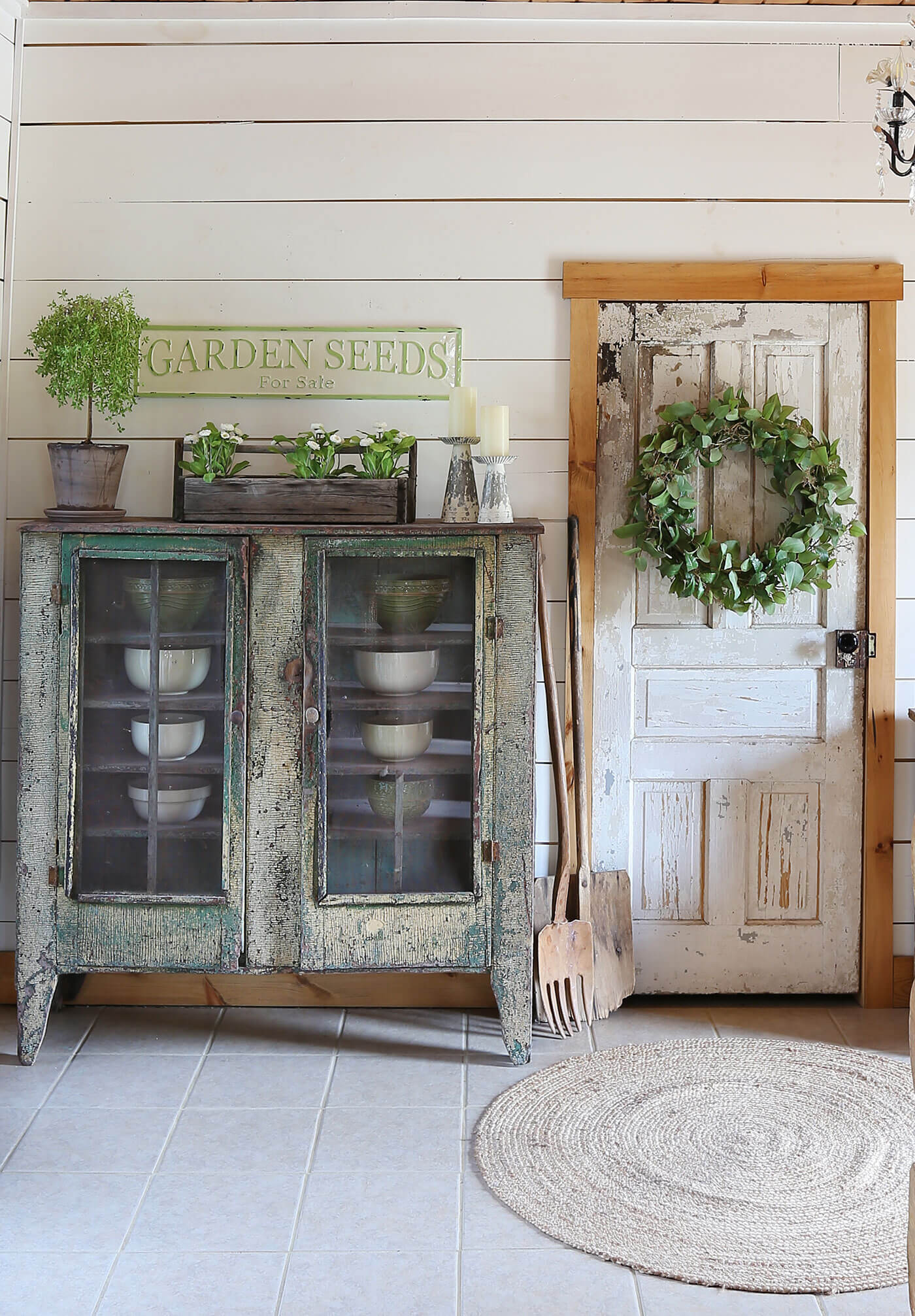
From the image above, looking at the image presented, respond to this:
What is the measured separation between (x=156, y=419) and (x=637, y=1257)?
234cm

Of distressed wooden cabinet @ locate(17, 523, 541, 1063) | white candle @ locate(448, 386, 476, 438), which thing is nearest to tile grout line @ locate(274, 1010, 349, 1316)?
distressed wooden cabinet @ locate(17, 523, 541, 1063)

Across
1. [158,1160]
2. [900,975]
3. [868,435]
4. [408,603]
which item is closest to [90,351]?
[408,603]

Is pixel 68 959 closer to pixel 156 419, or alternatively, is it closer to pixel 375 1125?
pixel 375 1125

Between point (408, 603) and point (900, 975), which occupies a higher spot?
point (408, 603)

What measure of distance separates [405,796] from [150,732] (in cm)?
63

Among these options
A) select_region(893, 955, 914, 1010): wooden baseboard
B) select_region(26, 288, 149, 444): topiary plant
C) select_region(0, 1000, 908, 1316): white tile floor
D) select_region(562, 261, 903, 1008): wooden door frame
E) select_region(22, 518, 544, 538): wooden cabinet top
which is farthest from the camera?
select_region(893, 955, 914, 1010): wooden baseboard

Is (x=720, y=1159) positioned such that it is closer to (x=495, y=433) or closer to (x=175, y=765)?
(x=175, y=765)

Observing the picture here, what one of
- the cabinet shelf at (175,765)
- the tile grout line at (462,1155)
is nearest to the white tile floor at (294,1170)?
the tile grout line at (462,1155)

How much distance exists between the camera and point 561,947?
125 inches

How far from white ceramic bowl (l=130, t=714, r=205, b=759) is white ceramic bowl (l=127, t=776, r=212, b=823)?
7 centimetres

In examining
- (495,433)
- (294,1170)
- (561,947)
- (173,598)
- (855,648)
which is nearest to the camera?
(294,1170)

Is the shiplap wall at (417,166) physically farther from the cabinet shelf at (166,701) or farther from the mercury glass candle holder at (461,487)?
the cabinet shelf at (166,701)

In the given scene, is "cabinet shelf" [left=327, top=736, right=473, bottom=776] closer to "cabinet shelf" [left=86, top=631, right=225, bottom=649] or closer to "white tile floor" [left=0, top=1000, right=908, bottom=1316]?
"cabinet shelf" [left=86, top=631, right=225, bottom=649]

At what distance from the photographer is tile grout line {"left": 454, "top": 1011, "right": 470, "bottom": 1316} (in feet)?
6.80
